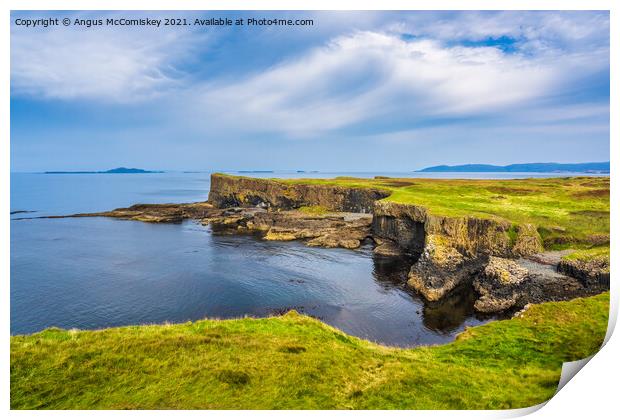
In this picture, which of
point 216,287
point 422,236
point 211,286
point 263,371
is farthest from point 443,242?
point 263,371

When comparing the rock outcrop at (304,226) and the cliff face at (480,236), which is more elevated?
the cliff face at (480,236)

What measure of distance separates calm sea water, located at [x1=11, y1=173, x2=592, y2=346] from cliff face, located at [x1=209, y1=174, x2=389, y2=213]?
30.3 meters

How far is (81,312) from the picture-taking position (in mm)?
31891

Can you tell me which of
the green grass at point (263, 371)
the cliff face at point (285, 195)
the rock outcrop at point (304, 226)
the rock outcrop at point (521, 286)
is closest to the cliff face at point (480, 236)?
the rock outcrop at point (521, 286)

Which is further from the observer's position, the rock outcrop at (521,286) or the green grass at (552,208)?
the green grass at (552,208)

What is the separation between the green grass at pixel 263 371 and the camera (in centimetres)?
1220

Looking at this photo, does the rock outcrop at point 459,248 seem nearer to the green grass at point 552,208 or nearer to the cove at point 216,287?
the green grass at point 552,208

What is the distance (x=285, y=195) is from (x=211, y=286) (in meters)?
58.9

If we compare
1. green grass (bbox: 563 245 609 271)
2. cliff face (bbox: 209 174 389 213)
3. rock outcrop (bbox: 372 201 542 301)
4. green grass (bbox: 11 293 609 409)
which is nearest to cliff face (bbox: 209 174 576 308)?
rock outcrop (bbox: 372 201 542 301)

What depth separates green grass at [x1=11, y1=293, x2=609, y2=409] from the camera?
12.2 m

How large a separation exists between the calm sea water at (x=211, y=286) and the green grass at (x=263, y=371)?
37.9 ft

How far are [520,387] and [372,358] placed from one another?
583 cm
